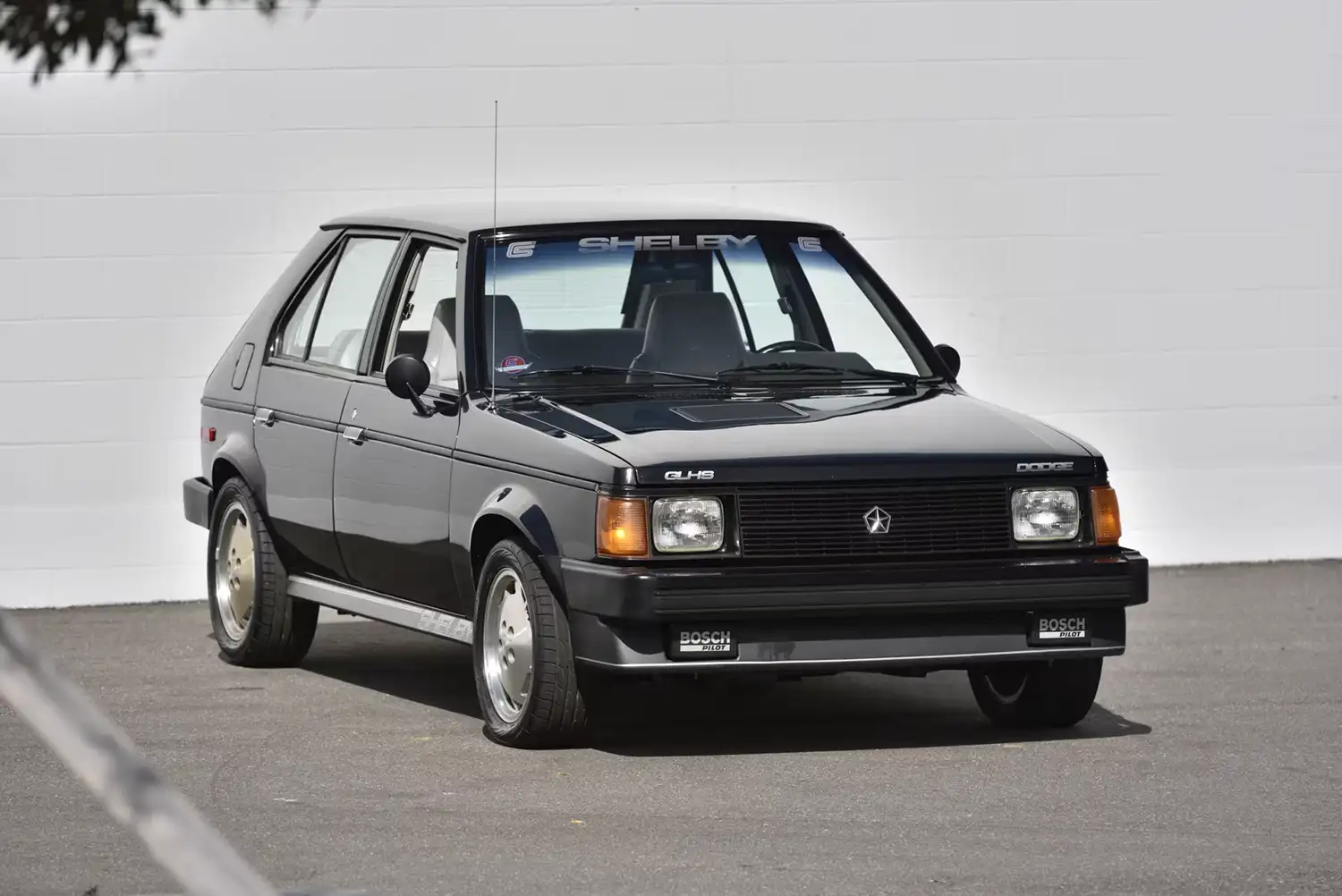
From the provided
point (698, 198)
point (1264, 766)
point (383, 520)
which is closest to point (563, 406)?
point (383, 520)

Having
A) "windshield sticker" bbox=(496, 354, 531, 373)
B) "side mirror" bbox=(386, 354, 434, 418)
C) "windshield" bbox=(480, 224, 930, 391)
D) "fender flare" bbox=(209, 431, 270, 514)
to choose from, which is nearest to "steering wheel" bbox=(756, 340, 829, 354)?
"windshield" bbox=(480, 224, 930, 391)

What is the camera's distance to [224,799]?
6.98 metres

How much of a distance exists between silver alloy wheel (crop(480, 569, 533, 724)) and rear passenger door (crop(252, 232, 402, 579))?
1.20 meters

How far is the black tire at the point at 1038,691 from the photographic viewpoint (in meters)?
7.96

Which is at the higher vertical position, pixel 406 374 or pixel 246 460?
pixel 406 374

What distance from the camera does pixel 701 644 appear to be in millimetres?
7199

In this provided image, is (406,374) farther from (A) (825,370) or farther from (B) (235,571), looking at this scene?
(B) (235,571)

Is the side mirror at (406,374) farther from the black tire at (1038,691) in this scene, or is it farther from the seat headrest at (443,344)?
the black tire at (1038,691)

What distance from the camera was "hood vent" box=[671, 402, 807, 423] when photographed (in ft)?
25.4

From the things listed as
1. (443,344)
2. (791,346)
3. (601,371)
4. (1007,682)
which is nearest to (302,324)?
(443,344)

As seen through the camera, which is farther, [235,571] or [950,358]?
[235,571]

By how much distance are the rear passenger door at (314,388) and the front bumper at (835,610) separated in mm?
1855

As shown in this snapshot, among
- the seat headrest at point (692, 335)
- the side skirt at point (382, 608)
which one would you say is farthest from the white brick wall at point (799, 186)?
the seat headrest at point (692, 335)

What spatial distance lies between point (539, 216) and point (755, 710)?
75.3 inches
